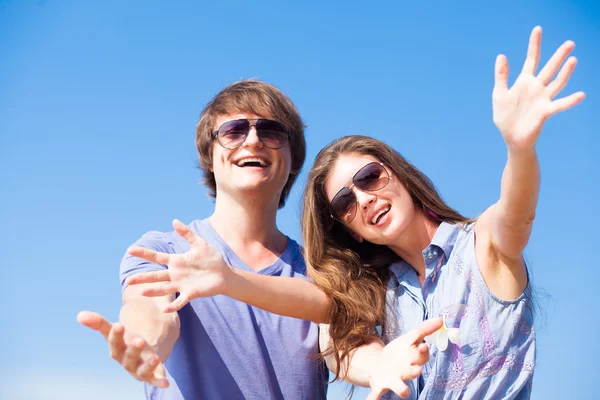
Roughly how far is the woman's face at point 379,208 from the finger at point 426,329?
135 centimetres

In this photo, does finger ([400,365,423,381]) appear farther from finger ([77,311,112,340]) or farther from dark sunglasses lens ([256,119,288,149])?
dark sunglasses lens ([256,119,288,149])

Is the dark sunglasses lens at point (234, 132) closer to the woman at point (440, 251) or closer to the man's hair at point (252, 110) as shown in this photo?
the man's hair at point (252, 110)

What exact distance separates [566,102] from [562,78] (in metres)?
0.19

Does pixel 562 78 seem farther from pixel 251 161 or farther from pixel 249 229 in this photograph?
pixel 249 229

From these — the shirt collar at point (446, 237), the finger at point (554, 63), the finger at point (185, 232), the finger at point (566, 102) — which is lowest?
the finger at point (185, 232)

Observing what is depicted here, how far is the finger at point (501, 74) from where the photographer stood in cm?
359

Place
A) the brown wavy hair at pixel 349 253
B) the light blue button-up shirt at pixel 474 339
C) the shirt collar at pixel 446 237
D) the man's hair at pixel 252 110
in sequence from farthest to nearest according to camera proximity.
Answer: the man's hair at pixel 252 110 → the brown wavy hair at pixel 349 253 → the shirt collar at pixel 446 237 → the light blue button-up shirt at pixel 474 339

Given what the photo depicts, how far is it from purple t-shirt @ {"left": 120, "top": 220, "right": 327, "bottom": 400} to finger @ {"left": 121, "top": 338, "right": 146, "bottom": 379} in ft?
4.97

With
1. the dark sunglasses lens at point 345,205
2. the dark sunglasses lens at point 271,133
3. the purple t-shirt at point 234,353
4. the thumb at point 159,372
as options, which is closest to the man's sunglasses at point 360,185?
the dark sunglasses lens at point 345,205

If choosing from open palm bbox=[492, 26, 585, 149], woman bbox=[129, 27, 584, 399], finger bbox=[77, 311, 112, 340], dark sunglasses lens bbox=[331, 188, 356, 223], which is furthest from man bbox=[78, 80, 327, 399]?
open palm bbox=[492, 26, 585, 149]

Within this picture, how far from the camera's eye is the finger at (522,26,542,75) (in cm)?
356

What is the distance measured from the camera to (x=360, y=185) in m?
5.12

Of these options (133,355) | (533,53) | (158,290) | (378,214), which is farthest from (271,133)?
(133,355)

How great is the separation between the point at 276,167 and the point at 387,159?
3.36 feet
